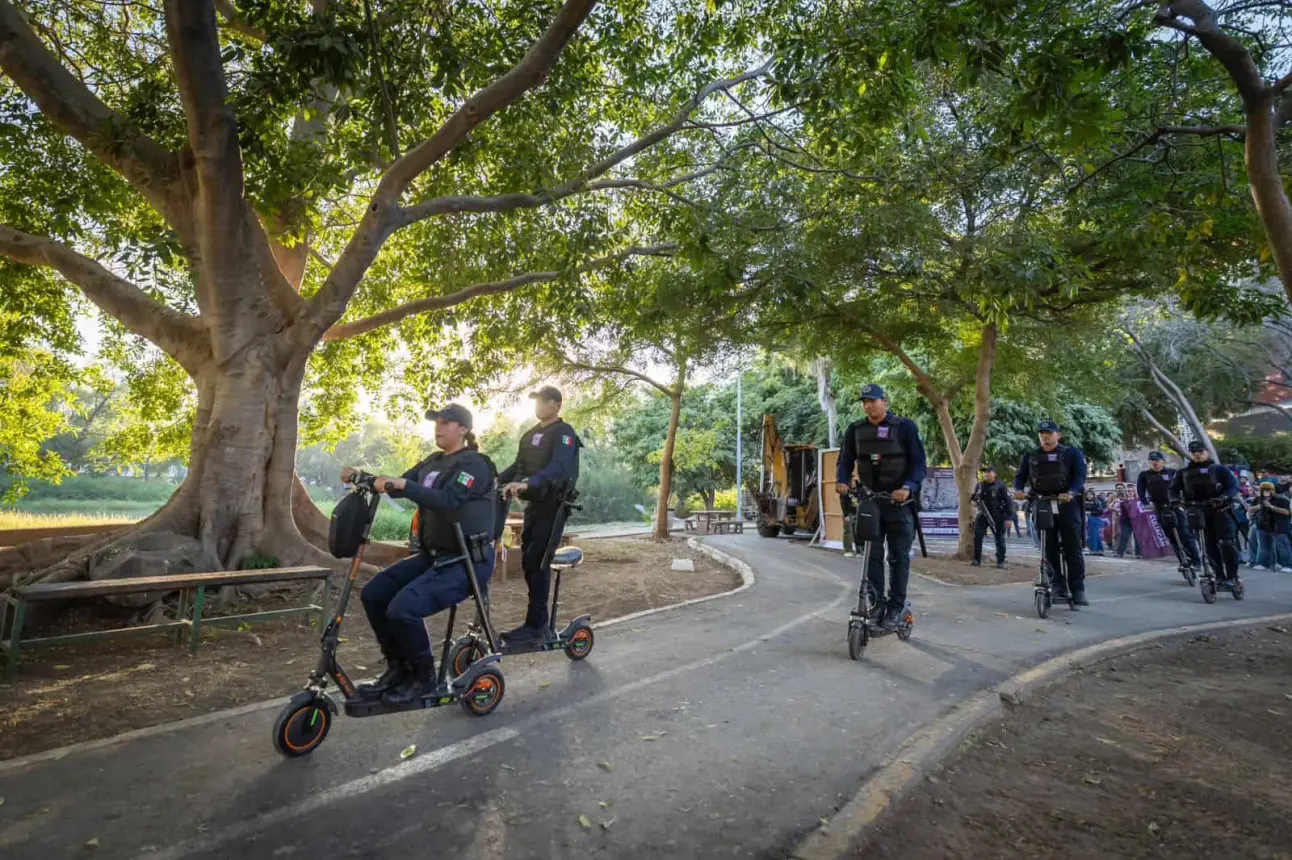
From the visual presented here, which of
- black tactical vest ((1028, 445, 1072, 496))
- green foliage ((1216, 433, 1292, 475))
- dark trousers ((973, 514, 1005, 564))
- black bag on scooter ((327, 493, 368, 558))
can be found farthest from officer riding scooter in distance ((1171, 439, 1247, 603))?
green foliage ((1216, 433, 1292, 475))

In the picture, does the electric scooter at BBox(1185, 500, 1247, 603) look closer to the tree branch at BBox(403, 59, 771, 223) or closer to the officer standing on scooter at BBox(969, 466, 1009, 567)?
the officer standing on scooter at BBox(969, 466, 1009, 567)

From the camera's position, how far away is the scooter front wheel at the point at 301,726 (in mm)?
3467

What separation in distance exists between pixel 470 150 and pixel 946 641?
8225mm

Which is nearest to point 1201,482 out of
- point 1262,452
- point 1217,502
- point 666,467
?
point 1217,502

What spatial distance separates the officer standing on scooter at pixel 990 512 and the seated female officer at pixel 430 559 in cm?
1299

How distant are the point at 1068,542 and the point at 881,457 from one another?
3.87m

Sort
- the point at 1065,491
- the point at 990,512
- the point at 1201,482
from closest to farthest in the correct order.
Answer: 1. the point at 1065,491
2. the point at 1201,482
3. the point at 990,512

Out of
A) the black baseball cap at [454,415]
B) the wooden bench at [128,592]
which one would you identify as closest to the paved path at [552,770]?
the black baseball cap at [454,415]

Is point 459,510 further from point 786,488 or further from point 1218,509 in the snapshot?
point 786,488

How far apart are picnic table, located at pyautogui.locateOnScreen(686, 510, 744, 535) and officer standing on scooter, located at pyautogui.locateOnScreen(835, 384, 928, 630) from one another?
22.1 metres

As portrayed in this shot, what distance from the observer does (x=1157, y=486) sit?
449 inches

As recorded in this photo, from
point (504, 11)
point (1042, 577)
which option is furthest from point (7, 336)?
point (1042, 577)

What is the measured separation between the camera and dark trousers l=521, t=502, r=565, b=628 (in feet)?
17.9

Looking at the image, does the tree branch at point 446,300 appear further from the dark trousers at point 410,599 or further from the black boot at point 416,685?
the black boot at point 416,685
